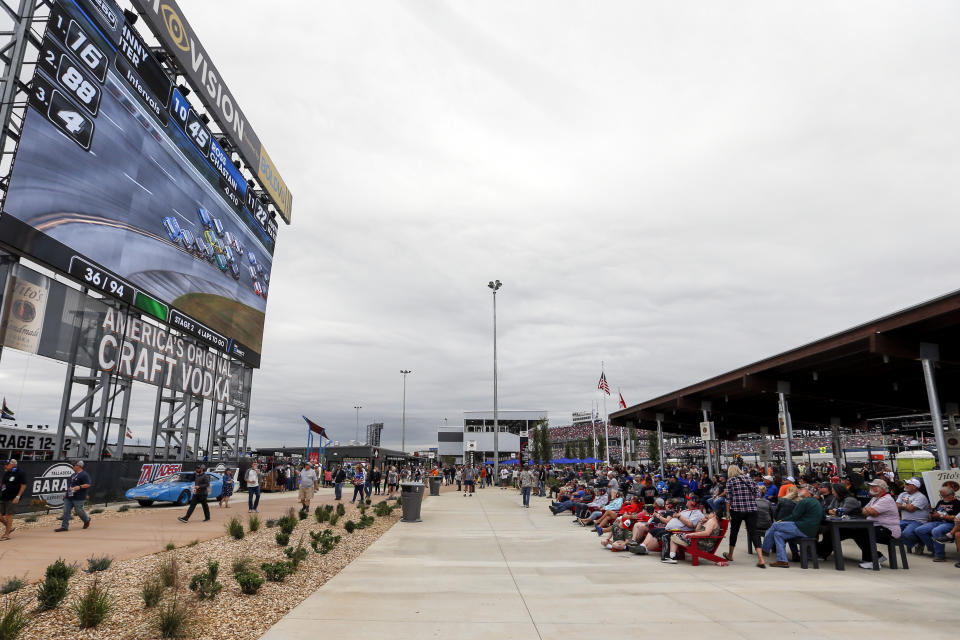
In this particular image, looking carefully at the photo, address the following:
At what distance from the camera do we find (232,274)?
30406 mm

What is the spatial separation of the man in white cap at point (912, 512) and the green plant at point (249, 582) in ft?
35.6

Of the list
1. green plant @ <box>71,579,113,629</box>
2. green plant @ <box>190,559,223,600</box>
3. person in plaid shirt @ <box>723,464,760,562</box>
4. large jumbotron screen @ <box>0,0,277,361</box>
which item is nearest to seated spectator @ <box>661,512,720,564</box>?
person in plaid shirt @ <box>723,464,760,562</box>

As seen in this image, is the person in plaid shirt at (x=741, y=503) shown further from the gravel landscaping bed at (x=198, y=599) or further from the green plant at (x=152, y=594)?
the green plant at (x=152, y=594)

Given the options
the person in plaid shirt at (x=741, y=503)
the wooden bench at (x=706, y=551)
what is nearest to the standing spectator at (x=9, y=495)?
the wooden bench at (x=706, y=551)

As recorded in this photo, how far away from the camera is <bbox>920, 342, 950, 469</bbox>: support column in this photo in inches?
509

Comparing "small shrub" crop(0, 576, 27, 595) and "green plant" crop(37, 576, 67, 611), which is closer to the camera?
"green plant" crop(37, 576, 67, 611)

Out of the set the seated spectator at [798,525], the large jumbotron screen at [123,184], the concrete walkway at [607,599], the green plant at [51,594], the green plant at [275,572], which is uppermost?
the large jumbotron screen at [123,184]

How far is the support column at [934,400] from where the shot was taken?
42.4 feet

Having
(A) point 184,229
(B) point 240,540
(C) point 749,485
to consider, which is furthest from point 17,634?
(A) point 184,229

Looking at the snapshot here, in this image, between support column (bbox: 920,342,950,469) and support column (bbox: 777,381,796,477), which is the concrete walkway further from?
support column (bbox: 777,381,796,477)

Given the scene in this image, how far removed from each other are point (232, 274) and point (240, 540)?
2189 centimetres

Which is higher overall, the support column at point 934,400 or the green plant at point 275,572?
the support column at point 934,400

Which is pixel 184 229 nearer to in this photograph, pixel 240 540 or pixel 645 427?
pixel 240 540

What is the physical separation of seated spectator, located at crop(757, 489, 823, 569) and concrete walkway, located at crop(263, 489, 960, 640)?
30 centimetres
